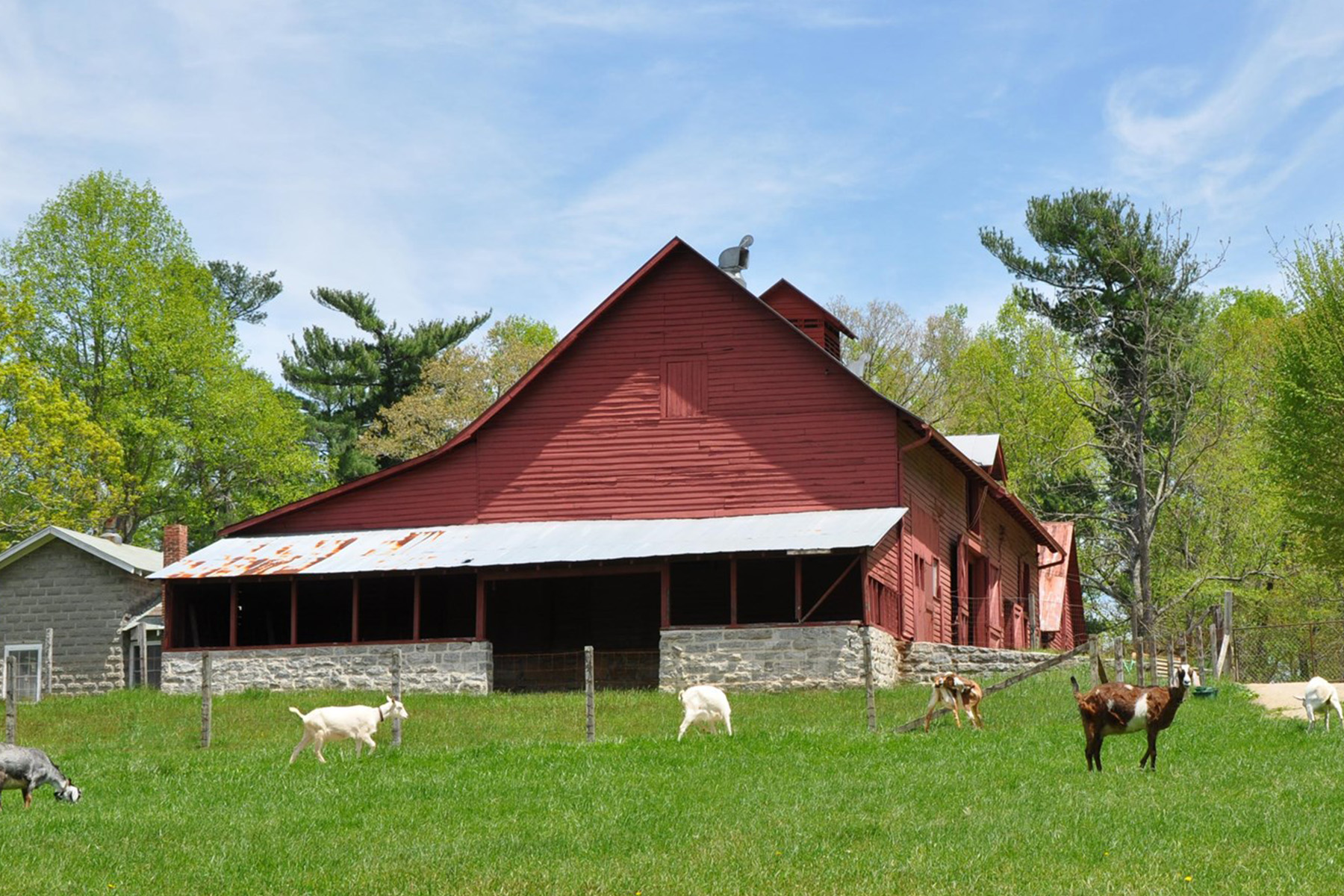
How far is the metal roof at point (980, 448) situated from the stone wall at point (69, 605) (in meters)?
20.8

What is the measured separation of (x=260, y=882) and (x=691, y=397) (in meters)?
25.1

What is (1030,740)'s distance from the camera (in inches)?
833

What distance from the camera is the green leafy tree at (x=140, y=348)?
59.9m

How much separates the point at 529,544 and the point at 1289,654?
25.9 meters

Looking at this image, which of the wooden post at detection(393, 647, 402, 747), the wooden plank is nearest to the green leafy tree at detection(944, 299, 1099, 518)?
the wooden plank

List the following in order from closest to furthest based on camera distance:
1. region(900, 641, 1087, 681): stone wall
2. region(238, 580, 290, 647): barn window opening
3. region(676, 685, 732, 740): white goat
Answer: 1. region(676, 685, 732, 740): white goat
2. region(900, 641, 1087, 681): stone wall
3. region(238, 580, 290, 647): barn window opening

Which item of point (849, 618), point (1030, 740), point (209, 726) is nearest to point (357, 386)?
Result: point (849, 618)

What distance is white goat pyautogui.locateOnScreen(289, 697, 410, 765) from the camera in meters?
21.3

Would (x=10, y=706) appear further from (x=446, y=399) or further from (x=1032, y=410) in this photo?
(x=1032, y=410)

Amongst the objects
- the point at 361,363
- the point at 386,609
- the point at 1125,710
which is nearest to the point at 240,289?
the point at 361,363

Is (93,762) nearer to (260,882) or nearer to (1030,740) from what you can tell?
(260,882)

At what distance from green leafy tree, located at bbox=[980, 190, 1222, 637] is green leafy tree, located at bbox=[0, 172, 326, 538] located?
25.9 m

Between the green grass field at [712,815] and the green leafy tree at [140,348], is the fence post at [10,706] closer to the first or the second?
the green grass field at [712,815]

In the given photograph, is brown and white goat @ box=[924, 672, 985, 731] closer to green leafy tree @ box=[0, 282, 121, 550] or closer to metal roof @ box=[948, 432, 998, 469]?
metal roof @ box=[948, 432, 998, 469]
